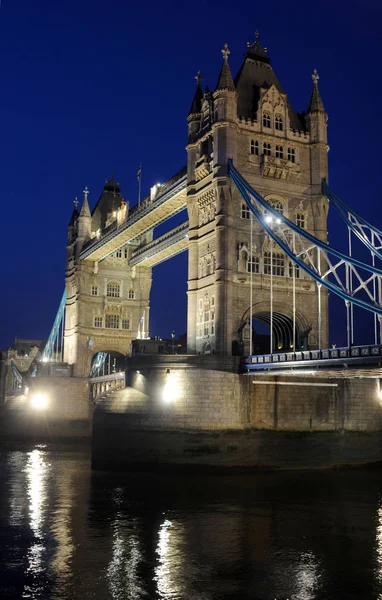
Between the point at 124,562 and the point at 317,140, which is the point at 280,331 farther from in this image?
the point at 124,562

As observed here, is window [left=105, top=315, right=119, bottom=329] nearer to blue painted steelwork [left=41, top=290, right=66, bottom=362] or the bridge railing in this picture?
blue painted steelwork [left=41, top=290, right=66, bottom=362]

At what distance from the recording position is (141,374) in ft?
130

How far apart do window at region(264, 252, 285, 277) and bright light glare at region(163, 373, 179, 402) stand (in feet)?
31.3

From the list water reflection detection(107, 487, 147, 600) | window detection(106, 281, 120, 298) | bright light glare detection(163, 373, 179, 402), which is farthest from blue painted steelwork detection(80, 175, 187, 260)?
water reflection detection(107, 487, 147, 600)

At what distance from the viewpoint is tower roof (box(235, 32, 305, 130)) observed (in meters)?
44.5

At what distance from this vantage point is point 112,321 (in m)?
68.4

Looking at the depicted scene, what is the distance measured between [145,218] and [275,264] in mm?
14317

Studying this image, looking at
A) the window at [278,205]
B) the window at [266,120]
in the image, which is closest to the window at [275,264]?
the window at [278,205]

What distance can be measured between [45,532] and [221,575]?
7.44 metres

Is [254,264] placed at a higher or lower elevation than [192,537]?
higher

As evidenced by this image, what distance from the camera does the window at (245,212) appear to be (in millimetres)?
42438

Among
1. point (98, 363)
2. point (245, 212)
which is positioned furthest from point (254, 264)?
point (98, 363)

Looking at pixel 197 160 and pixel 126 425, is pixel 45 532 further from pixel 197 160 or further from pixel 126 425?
pixel 197 160

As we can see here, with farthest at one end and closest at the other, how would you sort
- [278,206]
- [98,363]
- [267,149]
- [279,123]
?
[98,363]
[279,123]
[267,149]
[278,206]
